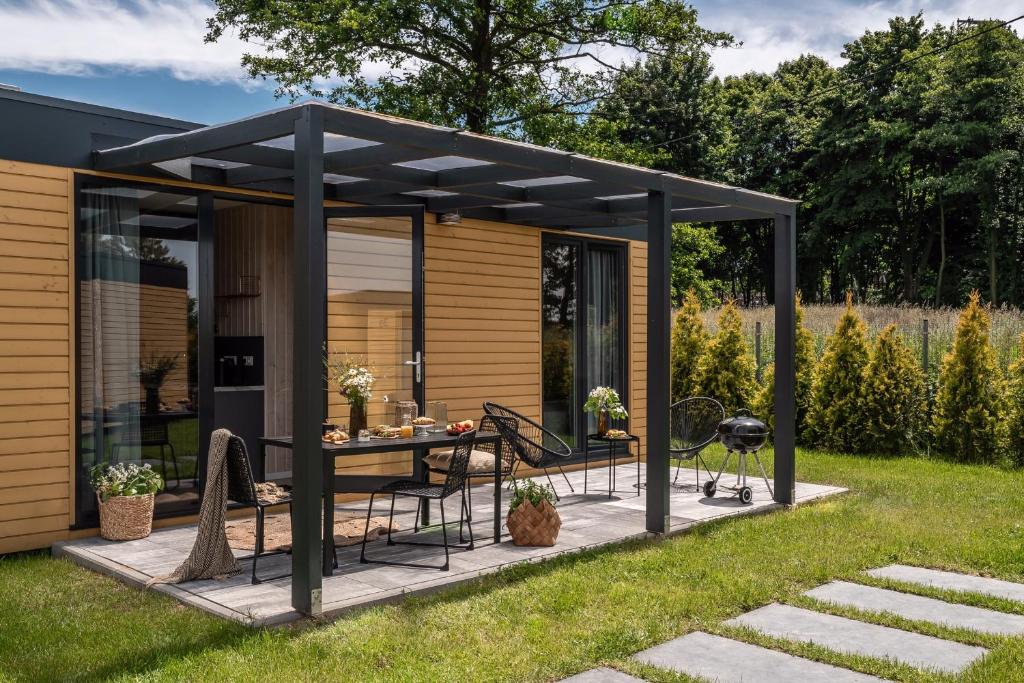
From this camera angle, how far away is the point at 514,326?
873cm

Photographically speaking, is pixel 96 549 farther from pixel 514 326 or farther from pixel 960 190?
pixel 960 190

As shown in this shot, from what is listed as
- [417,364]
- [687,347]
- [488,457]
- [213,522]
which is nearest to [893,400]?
[687,347]

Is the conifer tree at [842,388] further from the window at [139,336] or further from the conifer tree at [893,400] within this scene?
the window at [139,336]

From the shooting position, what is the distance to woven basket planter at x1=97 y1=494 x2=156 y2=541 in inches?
221

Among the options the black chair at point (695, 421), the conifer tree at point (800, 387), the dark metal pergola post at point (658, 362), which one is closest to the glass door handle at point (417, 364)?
the dark metal pergola post at point (658, 362)

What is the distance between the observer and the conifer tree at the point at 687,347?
12227mm

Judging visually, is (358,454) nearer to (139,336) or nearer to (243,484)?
(243,484)

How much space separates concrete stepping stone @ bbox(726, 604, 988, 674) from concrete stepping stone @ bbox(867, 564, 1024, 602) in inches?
34.9

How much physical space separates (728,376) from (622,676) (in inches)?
336

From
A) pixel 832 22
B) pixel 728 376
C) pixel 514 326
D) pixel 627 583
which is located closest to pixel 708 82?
pixel 832 22

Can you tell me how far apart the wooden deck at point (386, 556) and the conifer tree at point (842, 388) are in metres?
2.97


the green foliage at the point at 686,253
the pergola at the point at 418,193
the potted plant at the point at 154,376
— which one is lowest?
the potted plant at the point at 154,376

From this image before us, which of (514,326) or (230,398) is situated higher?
(514,326)

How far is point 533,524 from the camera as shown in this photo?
5453mm
